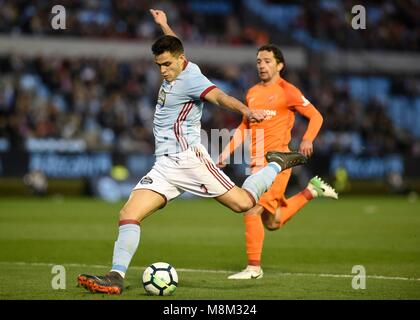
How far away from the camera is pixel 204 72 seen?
3009 centimetres

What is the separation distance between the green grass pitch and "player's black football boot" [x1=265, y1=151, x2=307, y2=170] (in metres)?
1.20

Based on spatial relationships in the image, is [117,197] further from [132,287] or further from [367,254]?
[132,287]

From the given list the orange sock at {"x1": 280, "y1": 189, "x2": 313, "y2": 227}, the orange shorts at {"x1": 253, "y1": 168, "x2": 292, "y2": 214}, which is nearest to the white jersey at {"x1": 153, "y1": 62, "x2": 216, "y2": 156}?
the orange shorts at {"x1": 253, "y1": 168, "x2": 292, "y2": 214}

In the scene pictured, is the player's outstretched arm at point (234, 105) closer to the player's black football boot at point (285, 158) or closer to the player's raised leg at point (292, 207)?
the player's black football boot at point (285, 158)

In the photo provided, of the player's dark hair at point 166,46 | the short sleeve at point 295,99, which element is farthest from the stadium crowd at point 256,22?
the player's dark hair at point 166,46

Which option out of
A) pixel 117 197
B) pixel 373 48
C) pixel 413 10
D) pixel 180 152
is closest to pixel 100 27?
pixel 117 197

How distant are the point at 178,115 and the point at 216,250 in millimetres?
4909

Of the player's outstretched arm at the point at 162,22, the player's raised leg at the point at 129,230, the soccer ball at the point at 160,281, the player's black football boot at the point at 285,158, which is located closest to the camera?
the soccer ball at the point at 160,281

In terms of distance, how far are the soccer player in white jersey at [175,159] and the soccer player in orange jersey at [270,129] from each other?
1361mm

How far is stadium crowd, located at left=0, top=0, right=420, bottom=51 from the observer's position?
30.5 m

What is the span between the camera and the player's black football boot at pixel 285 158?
9352 millimetres

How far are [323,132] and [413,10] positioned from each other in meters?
9.15

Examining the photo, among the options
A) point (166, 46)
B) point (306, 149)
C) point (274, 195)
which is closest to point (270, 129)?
point (274, 195)

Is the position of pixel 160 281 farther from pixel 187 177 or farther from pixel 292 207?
pixel 292 207
